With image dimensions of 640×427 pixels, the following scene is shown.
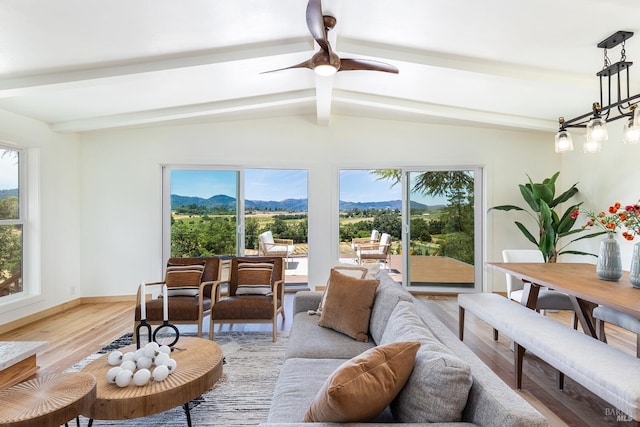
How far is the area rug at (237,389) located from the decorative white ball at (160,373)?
0.52 metres

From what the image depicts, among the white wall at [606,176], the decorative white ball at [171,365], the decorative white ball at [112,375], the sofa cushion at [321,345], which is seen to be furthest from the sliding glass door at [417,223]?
the decorative white ball at [112,375]

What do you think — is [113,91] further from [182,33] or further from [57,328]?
[57,328]

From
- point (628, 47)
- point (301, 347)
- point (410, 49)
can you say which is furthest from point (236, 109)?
point (628, 47)

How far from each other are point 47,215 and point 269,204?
2971 mm

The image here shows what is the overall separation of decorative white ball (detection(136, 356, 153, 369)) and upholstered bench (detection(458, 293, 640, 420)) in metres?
2.43

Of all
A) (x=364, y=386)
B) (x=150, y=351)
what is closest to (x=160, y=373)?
(x=150, y=351)

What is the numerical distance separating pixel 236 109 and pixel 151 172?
1.72 m

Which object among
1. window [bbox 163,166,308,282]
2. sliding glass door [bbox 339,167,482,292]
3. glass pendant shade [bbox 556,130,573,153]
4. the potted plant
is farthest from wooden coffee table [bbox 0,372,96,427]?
the potted plant

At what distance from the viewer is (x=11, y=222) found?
161 inches

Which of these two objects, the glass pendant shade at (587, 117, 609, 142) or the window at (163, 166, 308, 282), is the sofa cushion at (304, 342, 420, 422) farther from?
the window at (163, 166, 308, 282)

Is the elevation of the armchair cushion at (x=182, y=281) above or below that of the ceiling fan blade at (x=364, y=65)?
below

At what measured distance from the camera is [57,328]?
3.99 metres

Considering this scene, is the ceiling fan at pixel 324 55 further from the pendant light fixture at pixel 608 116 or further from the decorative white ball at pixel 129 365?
the decorative white ball at pixel 129 365

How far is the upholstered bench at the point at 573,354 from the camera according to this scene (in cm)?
166
